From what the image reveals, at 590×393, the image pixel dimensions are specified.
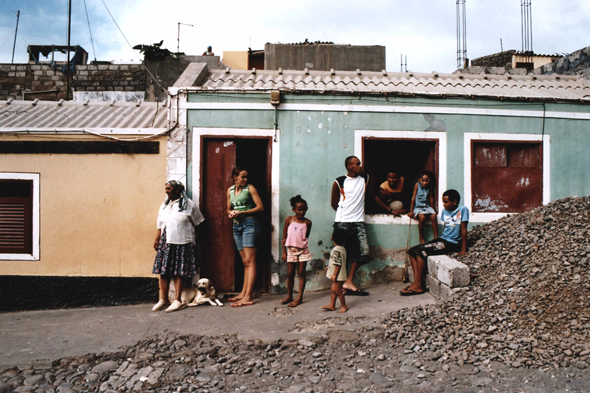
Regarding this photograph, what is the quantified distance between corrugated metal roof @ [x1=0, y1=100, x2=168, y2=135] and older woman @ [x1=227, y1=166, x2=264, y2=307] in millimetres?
1557

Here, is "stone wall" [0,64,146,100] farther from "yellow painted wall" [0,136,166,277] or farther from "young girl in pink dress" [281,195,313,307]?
"young girl in pink dress" [281,195,313,307]

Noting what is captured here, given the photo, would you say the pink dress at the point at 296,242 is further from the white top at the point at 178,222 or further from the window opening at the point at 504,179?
the window opening at the point at 504,179

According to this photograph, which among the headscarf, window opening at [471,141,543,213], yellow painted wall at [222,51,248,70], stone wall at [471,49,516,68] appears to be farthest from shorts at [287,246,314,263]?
stone wall at [471,49,516,68]

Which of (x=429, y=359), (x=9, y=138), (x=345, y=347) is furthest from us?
(x=9, y=138)

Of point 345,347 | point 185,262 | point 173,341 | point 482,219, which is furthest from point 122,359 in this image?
point 482,219

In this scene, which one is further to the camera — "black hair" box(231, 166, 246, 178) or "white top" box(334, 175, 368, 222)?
"white top" box(334, 175, 368, 222)

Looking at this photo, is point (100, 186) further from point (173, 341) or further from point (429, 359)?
point (429, 359)

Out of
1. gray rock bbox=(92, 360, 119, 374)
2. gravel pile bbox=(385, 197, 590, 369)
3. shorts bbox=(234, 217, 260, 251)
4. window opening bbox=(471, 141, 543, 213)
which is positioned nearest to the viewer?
gravel pile bbox=(385, 197, 590, 369)

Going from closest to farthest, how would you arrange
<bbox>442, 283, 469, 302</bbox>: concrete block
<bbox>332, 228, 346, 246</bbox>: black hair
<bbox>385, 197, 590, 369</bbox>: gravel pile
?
<bbox>385, 197, 590, 369</bbox>: gravel pile
<bbox>442, 283, 469, 302</bbox>: concrete block
<bbox>332, 228, 346, 246</bbox>: black hair

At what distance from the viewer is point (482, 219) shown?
709cm

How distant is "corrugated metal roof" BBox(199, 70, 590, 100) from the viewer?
7027 mm

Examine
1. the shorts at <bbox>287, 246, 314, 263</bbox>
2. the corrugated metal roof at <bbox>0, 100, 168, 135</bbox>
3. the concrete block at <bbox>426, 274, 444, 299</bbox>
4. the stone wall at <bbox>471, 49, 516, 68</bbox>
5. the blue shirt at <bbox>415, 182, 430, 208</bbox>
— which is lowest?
the concrete block at <bbox>426, 274, 444, 299</bbox>

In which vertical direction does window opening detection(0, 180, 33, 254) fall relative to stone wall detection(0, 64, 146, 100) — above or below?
below

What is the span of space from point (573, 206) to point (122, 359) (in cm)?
621
